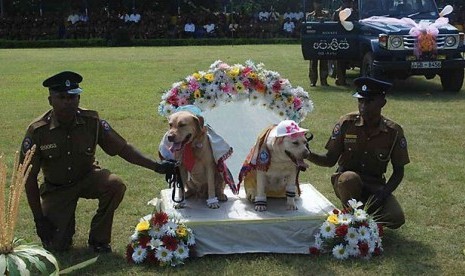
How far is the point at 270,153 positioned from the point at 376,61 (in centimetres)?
851

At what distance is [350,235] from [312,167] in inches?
113

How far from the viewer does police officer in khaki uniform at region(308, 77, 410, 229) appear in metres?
4.99

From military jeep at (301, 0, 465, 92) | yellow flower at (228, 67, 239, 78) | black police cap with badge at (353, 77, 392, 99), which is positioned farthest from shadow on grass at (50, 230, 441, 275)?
military jeep at (301, 0, 465, 92)

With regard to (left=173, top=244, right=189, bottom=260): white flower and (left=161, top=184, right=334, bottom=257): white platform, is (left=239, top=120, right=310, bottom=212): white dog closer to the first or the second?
(left=161, top=184, right=334, bottom=257): white platform

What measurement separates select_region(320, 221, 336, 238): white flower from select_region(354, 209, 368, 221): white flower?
0.17m

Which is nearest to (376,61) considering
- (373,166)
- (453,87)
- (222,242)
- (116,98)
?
(453,87)

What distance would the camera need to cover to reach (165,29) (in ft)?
117

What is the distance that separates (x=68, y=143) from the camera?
4.79 m

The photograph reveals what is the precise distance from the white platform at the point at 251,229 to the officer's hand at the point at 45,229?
84 cm

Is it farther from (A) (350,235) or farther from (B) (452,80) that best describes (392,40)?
(A) (350,235)

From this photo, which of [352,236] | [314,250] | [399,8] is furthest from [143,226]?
[399,8]

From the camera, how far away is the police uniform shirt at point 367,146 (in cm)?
508

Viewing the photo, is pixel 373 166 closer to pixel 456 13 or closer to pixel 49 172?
pixel 49 172

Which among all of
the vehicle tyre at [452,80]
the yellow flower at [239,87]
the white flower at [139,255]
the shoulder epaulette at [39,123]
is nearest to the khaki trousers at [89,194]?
the white flower at [139,255]
